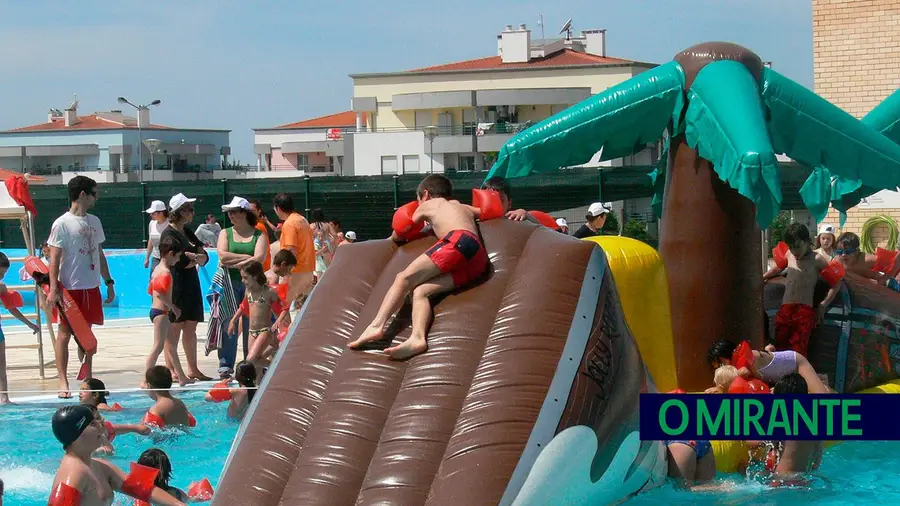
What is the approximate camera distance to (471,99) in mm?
69062

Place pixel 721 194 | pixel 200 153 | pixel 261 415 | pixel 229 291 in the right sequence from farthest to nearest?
pixel 200 153 < pixel 229 291 < pixel 721 194 < pixel 261 415

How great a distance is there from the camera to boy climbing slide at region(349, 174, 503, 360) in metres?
5.73

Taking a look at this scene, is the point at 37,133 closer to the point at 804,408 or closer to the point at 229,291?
the point at 229,291

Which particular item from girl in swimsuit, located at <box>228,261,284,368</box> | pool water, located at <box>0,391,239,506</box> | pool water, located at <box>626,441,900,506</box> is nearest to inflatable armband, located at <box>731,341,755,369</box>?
pool water, located at <box>626,441,900,506</box>

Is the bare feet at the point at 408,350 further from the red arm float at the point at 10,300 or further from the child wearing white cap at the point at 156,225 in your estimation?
the child wearing white cap at the point at 156,225

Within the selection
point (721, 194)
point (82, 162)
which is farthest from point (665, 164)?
point (82, 162)

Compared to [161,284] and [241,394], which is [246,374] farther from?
[161,284]

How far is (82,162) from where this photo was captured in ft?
296

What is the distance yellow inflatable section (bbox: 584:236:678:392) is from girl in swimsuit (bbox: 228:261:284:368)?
133 inches

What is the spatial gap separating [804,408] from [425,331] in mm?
1902

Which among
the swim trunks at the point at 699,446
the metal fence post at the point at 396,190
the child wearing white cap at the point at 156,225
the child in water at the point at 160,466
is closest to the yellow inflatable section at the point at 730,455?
the swim trunks at the point at 699,446

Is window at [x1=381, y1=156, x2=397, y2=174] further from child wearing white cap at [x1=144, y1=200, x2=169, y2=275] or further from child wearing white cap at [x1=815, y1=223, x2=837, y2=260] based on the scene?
child wearing white cap at [x1=815, y1=223, x2=837, y2=260]

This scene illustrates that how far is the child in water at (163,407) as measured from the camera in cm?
828

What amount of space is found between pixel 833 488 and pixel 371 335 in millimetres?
3212
